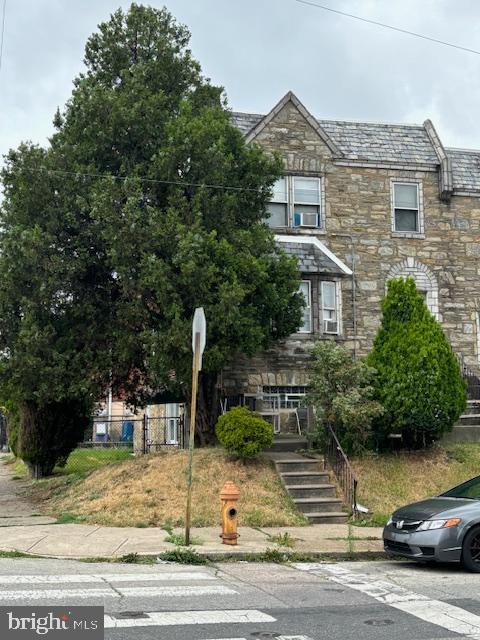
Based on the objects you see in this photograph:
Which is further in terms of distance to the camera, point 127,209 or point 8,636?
point 127,209

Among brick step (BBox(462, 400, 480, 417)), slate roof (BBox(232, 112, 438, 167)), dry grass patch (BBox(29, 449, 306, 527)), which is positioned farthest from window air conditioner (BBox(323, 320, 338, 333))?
dry grass patch (BBox(29, 449, 306, 527))

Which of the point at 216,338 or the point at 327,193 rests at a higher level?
the point at 327,193

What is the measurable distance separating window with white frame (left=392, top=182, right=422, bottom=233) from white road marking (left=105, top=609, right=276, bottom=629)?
48.8 ft

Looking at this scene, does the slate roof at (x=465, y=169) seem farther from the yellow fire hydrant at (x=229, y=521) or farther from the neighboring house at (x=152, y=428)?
the yellow fire hydrant at (x=229, y=521)

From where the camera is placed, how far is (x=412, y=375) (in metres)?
15.3

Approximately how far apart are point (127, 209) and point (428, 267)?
359 inches

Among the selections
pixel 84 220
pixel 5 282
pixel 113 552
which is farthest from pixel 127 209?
pixel 113 552

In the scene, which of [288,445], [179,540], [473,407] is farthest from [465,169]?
[179,540]

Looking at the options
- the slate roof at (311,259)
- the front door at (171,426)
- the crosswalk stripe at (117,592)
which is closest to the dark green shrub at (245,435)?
the crosswalk stripe at (117,592)

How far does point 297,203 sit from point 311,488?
8.47 metres

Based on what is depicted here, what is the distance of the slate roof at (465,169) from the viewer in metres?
21.3

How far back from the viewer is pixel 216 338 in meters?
15.1

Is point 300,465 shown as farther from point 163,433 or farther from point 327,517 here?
point 163,433

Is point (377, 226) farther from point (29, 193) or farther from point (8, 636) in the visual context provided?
point (8, 636)
